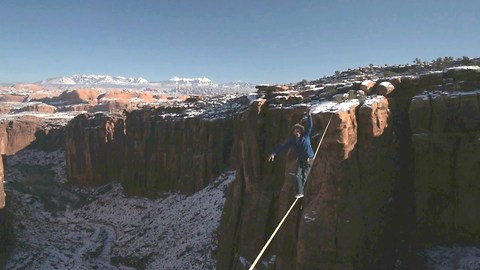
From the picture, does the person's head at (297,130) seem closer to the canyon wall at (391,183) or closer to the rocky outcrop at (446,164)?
the canyon wall at (391,183)

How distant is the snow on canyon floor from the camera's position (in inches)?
1329

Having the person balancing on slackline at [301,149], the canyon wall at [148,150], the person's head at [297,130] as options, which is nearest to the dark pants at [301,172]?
the person balancing on slackline at [301,149]

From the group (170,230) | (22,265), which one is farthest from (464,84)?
(22,265)

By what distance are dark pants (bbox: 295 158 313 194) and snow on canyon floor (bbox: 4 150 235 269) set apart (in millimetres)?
16852

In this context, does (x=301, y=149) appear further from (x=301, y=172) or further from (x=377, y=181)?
(x=377, y=181)

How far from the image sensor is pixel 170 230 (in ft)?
126

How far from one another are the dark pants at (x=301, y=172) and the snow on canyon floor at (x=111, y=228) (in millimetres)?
16852

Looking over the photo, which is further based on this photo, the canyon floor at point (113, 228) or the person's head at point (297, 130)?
the canyon floor at point (113, 228)

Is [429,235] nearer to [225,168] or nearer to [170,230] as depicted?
[170,230]

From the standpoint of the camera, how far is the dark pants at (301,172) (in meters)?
13.5

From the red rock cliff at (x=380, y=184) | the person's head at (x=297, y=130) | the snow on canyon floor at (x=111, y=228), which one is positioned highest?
the person's head at (x=297, y=130)

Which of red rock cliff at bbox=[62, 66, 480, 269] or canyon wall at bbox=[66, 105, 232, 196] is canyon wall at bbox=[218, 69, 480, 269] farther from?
canyon wall at bbox=[66, 105, 232, 196]

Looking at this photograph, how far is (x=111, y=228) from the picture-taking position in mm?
46906

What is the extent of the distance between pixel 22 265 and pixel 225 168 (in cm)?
2281
